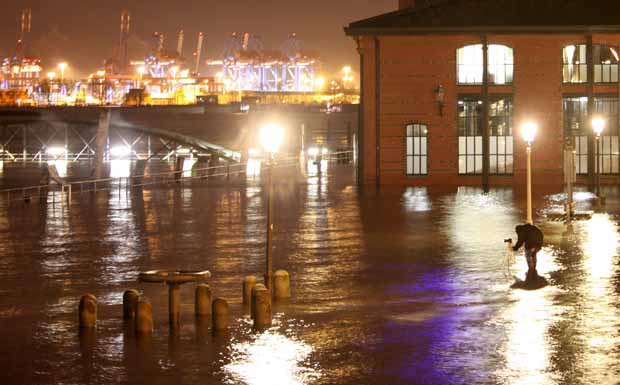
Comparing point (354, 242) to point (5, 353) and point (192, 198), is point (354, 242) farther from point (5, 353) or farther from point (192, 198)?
point (192, 198)

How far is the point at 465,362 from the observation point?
13.3 meters

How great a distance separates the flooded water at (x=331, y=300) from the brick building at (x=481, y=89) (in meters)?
15.9

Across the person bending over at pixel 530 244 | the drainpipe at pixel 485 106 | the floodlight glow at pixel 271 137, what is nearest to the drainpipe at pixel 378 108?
the drainpipe at pixel 485 106

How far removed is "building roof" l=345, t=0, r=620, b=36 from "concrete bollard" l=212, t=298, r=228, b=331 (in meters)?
35.1

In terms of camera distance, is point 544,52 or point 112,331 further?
point 544,52

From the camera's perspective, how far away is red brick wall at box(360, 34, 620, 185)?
165 ft

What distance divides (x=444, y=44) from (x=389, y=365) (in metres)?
38.5

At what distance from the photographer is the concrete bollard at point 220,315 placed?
50.5 feet

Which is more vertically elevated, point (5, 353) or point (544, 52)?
point (544, 52)

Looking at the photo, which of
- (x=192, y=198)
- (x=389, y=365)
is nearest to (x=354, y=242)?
(x=389, y=365)

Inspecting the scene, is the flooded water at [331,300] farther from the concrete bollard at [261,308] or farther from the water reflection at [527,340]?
the concrete bollard at [261,308]

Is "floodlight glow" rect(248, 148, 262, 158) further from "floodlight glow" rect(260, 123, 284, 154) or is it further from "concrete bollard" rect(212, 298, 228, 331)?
"concrete bollard" rect(212, 298, 228, 331)

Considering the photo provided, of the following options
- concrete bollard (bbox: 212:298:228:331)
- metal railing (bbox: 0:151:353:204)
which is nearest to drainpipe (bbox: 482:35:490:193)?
metal railing (bbox: 0:151:353:204)

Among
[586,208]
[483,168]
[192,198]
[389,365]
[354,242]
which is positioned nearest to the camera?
[389,365]
